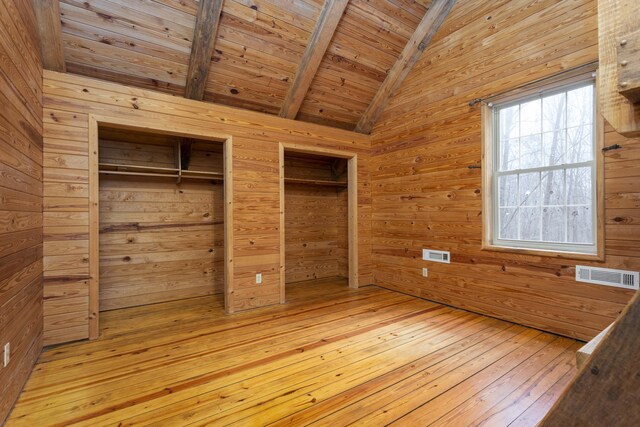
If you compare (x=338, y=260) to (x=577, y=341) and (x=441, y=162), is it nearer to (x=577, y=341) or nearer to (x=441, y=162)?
(x=441, y=162)

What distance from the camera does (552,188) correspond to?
2684 mm

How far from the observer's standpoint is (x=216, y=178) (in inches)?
147

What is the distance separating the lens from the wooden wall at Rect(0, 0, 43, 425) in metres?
1.61

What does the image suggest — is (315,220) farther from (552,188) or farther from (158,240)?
(552,188)

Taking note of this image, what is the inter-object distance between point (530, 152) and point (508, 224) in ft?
2.42

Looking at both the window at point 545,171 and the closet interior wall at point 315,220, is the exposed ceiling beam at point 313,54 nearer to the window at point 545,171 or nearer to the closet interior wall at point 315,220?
the closet interior wall at point 315,220

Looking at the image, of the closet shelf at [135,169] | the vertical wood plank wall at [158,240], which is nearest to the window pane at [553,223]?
the vertical wood plank wall at [158,240]

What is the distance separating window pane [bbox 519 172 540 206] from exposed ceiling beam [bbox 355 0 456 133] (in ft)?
6.44

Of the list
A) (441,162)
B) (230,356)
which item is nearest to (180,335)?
(230,356)

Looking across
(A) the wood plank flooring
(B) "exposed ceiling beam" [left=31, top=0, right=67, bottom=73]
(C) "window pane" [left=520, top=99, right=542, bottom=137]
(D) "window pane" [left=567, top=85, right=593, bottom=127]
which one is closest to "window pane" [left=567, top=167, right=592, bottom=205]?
(D) "window pane" [left=567, top=85, right=593, bottom=127]

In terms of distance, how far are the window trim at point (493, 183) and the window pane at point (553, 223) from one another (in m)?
0.09

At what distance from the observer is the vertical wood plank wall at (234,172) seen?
2463mm

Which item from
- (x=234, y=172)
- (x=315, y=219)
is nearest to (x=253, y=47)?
(x=234, y=172)

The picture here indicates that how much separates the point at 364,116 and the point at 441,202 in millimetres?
1694
